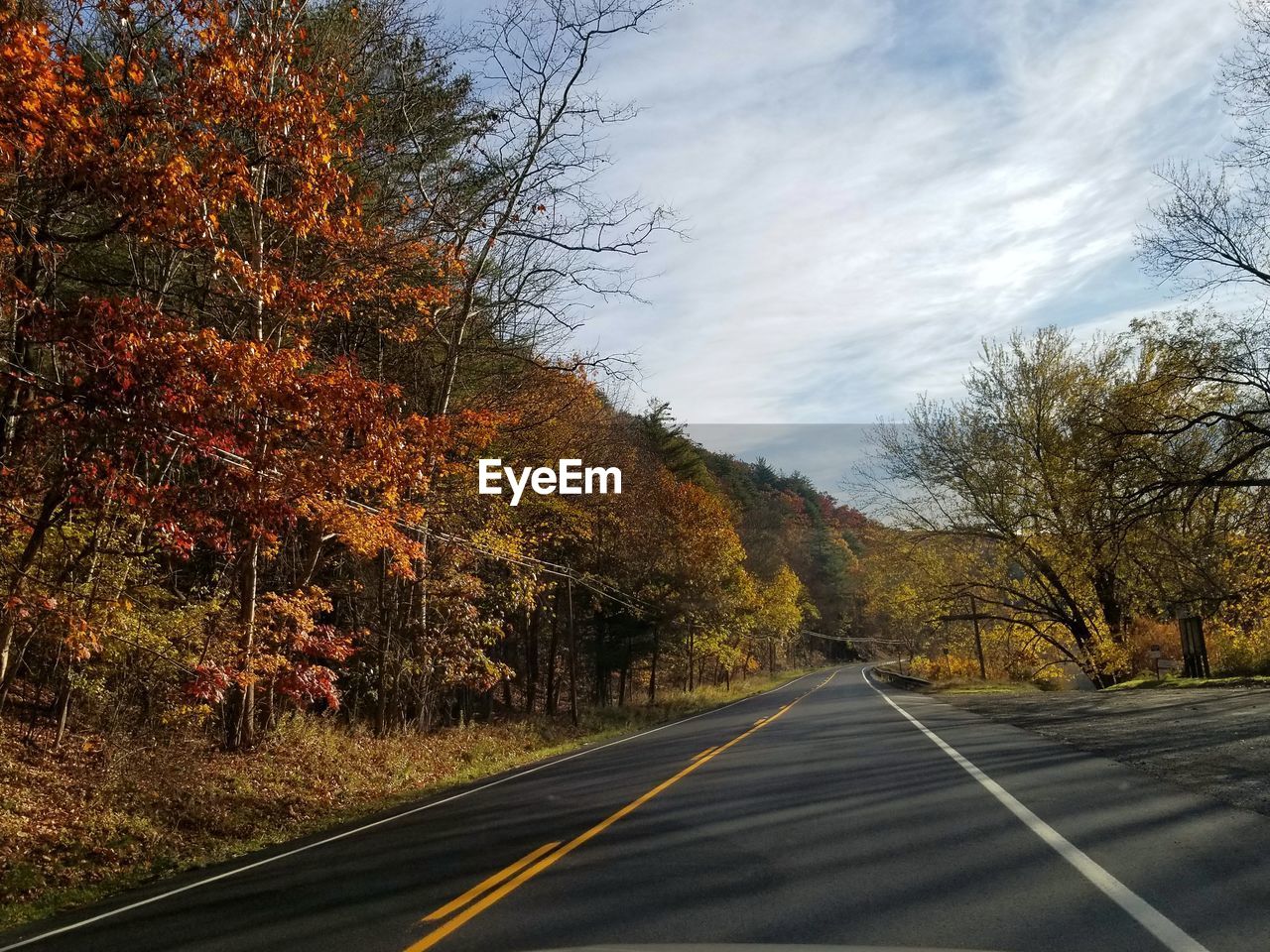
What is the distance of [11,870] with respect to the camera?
787 cm

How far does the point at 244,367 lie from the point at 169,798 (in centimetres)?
522

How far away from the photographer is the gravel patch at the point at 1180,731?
8.65 meters

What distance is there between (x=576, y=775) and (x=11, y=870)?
707 centimetres

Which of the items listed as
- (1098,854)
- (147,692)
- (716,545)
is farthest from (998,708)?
(716,545)

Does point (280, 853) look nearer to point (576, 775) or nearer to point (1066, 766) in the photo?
point (576, 775)

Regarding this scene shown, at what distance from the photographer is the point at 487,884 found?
629 cm

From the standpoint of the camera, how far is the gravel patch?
28.4 ft

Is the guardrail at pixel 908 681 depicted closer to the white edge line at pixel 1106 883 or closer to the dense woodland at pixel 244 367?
the dense woodland at pixel 244 367

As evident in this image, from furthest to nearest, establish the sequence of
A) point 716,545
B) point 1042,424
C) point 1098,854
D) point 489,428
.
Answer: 1. point 716,545
2. point 1042,424
3. point 489,428
4. point 1098,854

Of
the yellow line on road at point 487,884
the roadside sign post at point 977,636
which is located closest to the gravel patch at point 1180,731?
the yellow line on road at point 487,884

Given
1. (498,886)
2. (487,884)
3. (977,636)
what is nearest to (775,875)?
(498,886)

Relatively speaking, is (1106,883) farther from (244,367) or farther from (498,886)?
(244,367)
